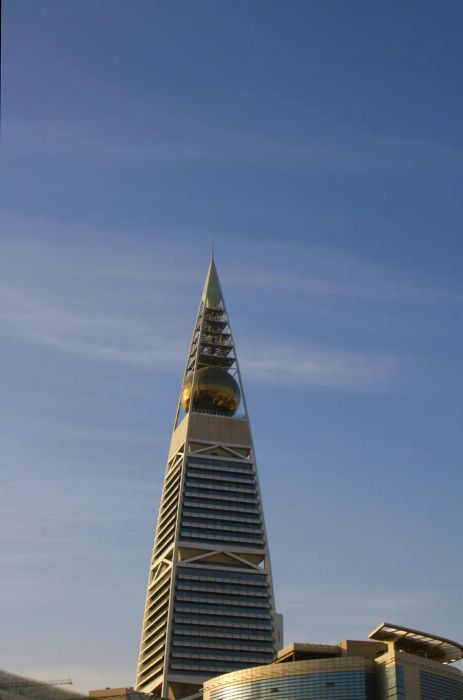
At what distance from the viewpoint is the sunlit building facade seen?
424ft

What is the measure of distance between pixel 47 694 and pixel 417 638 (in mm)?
50644

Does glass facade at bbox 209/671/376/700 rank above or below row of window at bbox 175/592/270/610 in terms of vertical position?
below

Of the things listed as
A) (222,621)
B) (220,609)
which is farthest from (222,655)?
(220,609)

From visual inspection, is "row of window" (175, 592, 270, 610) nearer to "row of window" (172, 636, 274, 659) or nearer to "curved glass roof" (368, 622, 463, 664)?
"row of window" (172, 636, 274, 659)

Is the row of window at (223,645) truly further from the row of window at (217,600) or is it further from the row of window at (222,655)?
the row of window at (217,600)

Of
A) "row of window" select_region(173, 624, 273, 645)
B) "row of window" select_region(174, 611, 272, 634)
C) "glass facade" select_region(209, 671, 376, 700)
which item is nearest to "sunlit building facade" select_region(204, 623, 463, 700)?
"glass facade" select_region(209, 671, 376, 700)

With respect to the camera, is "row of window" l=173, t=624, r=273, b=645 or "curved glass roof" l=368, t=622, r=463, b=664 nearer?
"curved glass roof" l=368, t=622, r=463, b=664

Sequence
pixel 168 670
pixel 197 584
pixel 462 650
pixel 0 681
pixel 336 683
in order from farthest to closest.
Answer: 1. pixel 197 584
2. pixel 168 670
3. pixel 462 650
4. pixel 336 683
5. pixel 0 681

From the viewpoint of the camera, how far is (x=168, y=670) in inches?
7308

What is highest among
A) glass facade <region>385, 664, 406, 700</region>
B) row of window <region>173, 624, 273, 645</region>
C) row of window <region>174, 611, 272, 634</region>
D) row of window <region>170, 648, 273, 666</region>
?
row of window <region>174, 611, 272, 634</region>

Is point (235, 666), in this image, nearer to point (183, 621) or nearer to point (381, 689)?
point (183, 621)

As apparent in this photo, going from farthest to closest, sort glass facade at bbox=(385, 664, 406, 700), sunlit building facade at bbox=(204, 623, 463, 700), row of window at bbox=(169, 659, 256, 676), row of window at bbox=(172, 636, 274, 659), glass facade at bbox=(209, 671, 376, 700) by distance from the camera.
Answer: row of window at bbox=(172, 636, 274, 659)
row of window at bbox=(169, 659, 256, 676)
glass facade at bbox=(209, 671, 376, 700)
sunlit building facade at bbox=(204, 623, 463, 700)
glass facade at bbox=(385, 664, 406, 700)

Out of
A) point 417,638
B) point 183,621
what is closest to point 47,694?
point 417,638

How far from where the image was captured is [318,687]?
435 feet
